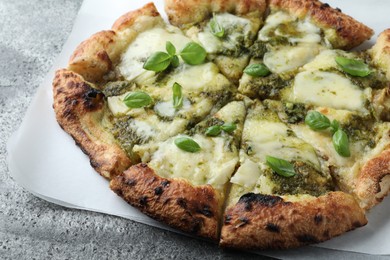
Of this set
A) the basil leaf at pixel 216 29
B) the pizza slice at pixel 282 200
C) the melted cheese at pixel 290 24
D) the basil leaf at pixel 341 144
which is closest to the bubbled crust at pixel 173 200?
the pizza slice at pixel 282 200

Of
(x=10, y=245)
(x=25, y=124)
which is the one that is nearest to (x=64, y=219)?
(x=10, y=245)

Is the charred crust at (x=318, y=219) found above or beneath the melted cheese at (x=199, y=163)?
above

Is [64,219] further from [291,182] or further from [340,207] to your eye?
[340,207]

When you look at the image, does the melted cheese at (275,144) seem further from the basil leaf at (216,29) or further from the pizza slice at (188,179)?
the basil leaf at (216,29)

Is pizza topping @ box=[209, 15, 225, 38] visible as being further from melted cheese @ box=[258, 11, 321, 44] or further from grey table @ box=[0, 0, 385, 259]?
grey table @ box=[0, 0, 385, 259]

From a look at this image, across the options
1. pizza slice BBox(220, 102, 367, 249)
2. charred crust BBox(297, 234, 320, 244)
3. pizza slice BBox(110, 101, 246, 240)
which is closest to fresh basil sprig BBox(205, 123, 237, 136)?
pizza slice BBox(110, 101, 246, 240)

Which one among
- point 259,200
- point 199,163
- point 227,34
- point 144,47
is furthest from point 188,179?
point 227,34
